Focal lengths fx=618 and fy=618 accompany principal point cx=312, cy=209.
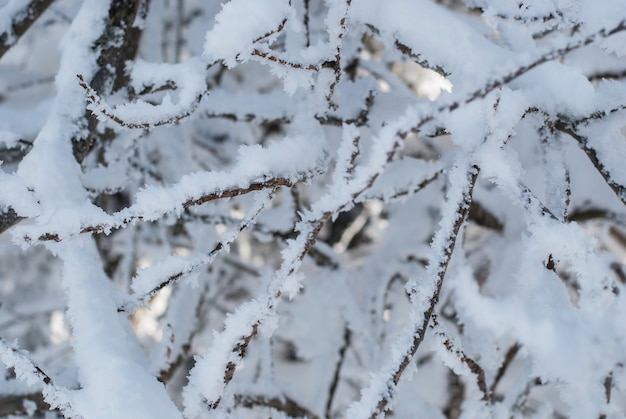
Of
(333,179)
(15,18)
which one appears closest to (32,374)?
(333,179)

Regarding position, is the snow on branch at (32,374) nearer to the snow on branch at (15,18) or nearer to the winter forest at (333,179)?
the winter forest at (333,179)

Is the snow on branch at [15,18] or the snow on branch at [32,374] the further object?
the snow on branch at [15,18]

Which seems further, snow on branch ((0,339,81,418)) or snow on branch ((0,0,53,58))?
snow on branch ((0,0,53,58))

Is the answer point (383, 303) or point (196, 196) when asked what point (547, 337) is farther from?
point (383, 303)

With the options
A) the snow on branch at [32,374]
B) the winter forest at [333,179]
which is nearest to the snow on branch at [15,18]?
the winter forest at [333,179]

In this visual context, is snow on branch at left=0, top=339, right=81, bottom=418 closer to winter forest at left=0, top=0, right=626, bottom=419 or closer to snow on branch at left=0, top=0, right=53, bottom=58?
winter forest at left=0, top=0, right=626, bottom=419

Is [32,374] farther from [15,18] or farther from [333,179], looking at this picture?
[15,18]

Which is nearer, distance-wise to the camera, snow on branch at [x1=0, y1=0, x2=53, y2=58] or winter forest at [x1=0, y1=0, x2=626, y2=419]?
winter forest at [x1=0, y1=0, x2=626, y2=419]

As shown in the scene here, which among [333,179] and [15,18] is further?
[15,18]

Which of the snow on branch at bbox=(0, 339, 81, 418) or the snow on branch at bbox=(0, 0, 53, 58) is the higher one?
the snow on branch at bbox=(0, 0, 53, 58)

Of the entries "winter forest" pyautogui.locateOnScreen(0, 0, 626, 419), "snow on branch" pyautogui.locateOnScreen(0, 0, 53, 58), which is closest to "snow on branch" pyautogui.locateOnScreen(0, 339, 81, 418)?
"winter forest" pyautogui.locateOnScreen(0, 0, 626, 419)

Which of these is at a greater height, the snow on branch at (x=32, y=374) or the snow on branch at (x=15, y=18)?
the snow on branch at (x=15, y=18)

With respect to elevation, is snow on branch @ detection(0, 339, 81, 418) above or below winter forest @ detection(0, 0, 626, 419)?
below

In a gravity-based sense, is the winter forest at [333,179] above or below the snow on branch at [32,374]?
above
